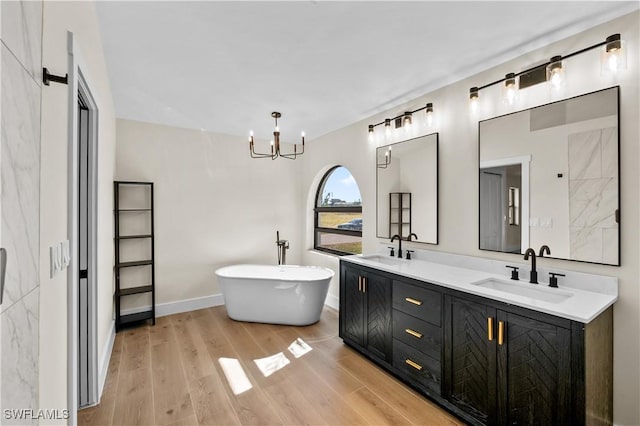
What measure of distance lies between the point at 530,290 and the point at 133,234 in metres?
4.10

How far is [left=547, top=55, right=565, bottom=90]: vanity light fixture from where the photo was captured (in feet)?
6.27

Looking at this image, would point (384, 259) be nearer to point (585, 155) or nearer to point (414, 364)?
point (414, 364)

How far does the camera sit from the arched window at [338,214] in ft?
13.9

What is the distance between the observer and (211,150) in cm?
425

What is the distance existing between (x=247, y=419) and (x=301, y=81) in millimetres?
2691

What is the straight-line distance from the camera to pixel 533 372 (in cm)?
167

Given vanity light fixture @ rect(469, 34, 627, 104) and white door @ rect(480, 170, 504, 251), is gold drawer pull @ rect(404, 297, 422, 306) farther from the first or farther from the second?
vanity light fixture @ rect(469, 34, 627, 104)

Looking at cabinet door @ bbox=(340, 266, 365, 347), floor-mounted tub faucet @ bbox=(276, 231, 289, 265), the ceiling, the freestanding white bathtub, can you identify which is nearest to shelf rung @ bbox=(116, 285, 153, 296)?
the freestanding white bathtub

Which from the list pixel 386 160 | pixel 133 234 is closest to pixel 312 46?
pixel 386 160

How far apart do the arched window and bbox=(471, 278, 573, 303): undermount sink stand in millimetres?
1965

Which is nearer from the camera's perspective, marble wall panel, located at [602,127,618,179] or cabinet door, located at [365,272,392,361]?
marble wall panel, located at [602,127,618,179]

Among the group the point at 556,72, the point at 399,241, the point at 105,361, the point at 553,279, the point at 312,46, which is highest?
the point at 312,46

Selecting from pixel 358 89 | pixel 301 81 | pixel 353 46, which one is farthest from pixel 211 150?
pixel 353 46

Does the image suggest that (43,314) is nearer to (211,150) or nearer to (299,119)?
(299,119)
